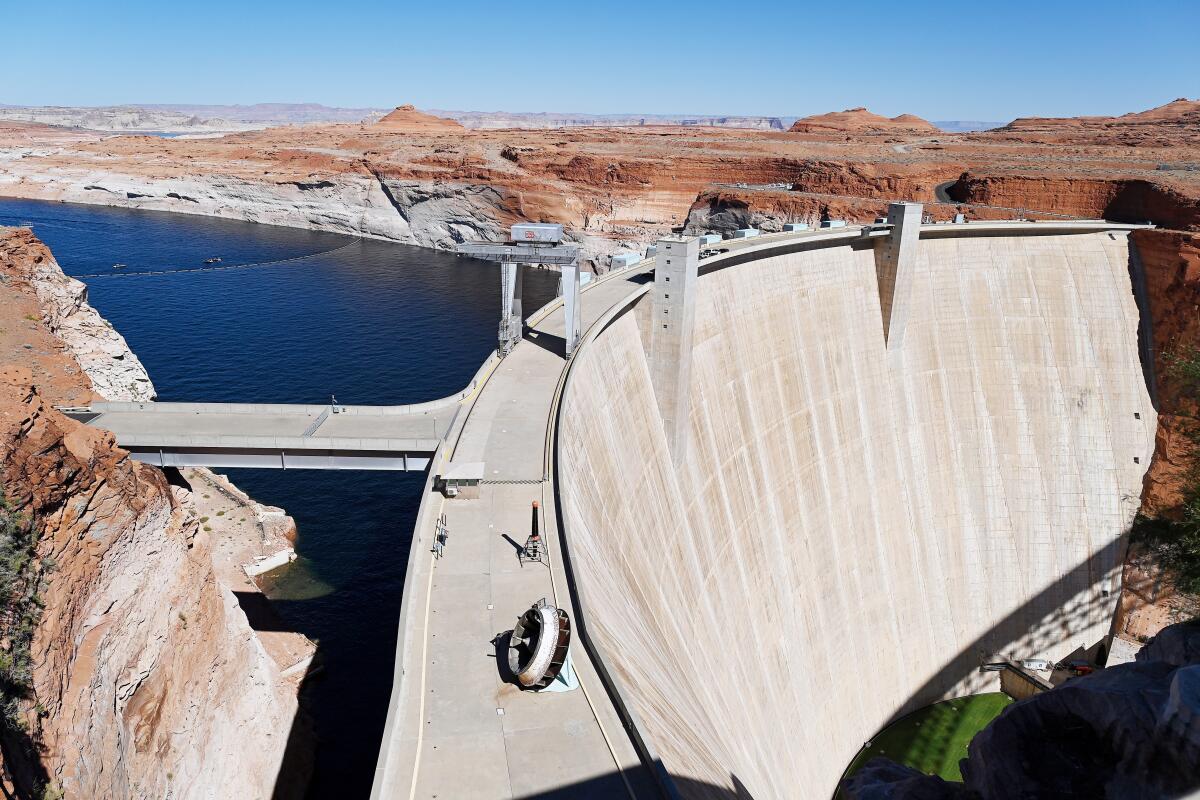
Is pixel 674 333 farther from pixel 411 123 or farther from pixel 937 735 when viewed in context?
pixel 411 123

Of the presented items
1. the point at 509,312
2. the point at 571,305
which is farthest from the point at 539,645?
the point at 509,312

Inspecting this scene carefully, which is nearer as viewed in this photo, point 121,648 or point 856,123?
point 121,648

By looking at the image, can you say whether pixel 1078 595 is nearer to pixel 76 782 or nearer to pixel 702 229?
pixel 76 782

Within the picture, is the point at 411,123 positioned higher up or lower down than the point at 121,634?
higher up

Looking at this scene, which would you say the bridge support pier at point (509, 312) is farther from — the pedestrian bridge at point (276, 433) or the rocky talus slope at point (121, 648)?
the rocky talus slope at point (121, 648)

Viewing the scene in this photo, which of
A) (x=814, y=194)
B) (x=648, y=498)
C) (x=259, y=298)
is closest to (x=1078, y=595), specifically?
(x=648, y=498)
